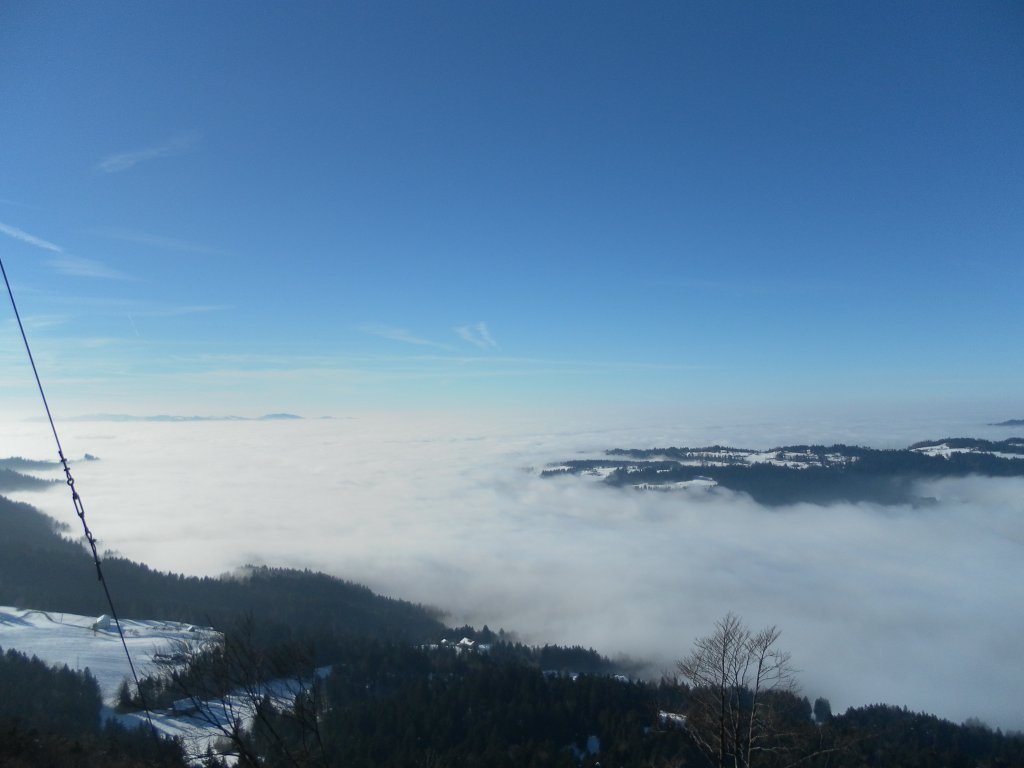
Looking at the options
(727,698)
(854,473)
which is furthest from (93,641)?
(854,473)

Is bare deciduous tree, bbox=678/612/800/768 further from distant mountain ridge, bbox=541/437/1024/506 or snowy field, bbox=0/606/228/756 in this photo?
distant mountain ridge, bbox=541/437/1024/506

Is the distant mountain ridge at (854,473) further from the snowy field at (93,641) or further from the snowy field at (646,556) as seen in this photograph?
the snowy field at (93,641)

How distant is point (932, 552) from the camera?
124 meters

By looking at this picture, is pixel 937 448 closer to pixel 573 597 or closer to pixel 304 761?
pixel 573 597

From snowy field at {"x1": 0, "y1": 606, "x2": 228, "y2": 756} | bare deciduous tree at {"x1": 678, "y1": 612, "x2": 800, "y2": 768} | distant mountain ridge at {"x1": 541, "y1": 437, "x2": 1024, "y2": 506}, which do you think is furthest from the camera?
distant mountain ridge at {"x1": 541, "y1": 437, "x2": 1024, "y2": 506}

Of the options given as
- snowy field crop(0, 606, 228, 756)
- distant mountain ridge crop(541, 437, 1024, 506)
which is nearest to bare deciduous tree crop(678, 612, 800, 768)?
snowy field crop(0, 606, 228, 756)

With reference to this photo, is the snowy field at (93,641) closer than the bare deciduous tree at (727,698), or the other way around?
the bare deciduous tree at (727,698)

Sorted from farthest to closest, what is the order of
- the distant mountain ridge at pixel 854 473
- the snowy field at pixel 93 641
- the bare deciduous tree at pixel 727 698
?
the distant mountain ridge at pixel 854 473, the snowy field at pixel 93 641, the bare deciduous tree at pixel 727 698

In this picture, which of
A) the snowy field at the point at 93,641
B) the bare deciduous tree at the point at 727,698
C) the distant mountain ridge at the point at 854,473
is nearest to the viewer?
the bare deciduous tree at the point at 727,698

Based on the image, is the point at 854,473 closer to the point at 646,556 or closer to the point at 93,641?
the point at 646,556

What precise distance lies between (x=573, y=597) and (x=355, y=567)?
4756 cm

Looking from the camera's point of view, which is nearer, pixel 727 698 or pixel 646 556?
pixel 727 698

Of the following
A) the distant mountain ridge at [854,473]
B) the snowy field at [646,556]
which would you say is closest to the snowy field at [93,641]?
the snowy field at [646,556]

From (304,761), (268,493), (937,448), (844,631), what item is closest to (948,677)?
(844,631)
